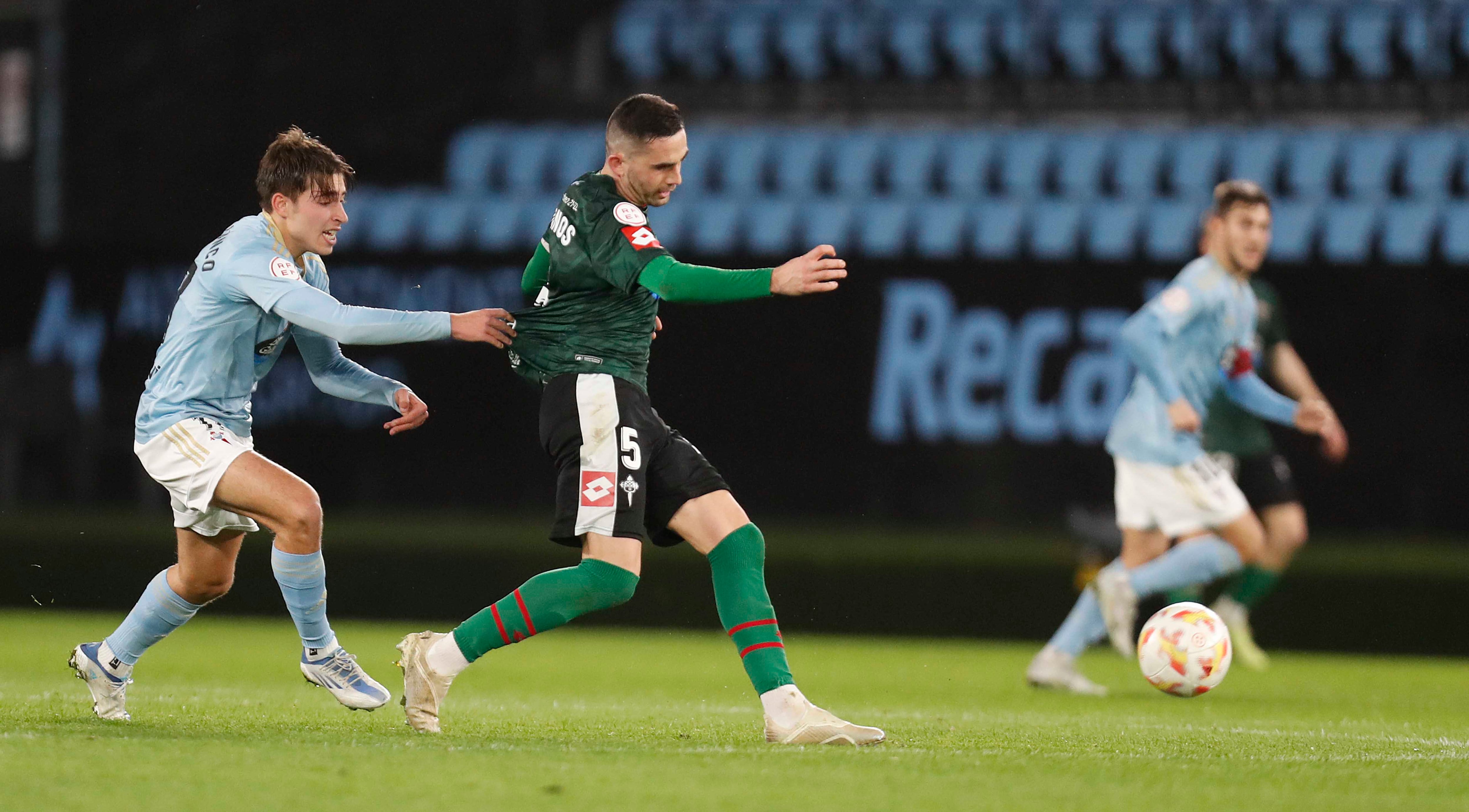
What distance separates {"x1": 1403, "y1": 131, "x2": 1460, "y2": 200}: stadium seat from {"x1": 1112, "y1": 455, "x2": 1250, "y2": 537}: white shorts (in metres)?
5.40

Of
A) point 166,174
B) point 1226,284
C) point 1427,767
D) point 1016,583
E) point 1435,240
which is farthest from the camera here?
point 166,174

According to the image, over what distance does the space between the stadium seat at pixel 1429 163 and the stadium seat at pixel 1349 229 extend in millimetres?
375

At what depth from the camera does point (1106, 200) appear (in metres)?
12.6

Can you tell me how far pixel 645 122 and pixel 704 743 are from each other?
1.68m

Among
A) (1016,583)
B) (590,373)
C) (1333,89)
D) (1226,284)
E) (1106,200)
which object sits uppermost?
(1333,89)

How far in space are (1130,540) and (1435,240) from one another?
207 inches

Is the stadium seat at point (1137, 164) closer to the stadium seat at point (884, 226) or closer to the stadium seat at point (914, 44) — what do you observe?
the stadium seat at point (884, 226)

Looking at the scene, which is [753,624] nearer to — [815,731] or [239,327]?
[815,731]

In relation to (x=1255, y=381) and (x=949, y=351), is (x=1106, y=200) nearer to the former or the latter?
(x=949, y=351)

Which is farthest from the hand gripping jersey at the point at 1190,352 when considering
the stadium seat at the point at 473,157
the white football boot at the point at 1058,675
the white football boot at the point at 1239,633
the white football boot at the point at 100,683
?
the stadium seat at the point at 473,157

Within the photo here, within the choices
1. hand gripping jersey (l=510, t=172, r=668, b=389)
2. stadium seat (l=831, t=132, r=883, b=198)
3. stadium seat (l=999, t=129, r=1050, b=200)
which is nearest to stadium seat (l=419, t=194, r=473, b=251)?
stadium seat (l=831, t=132, r=883, b=198)

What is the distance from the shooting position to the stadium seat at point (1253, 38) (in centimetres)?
1352

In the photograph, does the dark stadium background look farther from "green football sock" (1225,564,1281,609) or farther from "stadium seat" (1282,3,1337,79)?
"green football sock" (1225,564,1281,609)

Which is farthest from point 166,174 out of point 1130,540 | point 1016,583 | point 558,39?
point 1130,540
